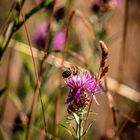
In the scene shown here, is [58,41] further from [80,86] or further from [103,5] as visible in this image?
[80,86]

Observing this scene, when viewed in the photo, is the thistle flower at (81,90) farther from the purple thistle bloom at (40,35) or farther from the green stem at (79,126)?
the purple thistle bloom at (40,35)

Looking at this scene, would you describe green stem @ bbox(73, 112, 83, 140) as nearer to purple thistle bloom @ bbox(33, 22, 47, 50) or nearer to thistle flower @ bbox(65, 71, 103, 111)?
thistle flower @ bbox(65, 71, 103, 111)

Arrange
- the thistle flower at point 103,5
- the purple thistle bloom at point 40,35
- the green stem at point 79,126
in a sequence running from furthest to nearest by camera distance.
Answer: the purple thistle bloom at point 40,35 < the thistle flower at point 103,5 < the green stem at point 79,126

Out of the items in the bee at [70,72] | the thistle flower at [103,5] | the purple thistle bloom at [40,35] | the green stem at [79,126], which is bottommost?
the green stem at [79,126]

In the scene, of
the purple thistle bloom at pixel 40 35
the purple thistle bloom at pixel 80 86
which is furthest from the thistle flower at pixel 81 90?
the purple thistle bloom at pixel 40 35

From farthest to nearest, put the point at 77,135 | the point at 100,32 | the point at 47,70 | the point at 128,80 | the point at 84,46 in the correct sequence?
the point at 128,80
the point at 84,46
the point at 100,32
the point at 47,70
the point at 77,135

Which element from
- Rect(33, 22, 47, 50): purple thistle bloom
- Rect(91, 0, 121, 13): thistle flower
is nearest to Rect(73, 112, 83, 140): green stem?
Rect(91, 0, 121, 13): thistle flower

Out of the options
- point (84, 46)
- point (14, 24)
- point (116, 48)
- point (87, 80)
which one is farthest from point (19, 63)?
point (87, 80)

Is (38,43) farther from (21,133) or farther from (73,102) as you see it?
(73,102)

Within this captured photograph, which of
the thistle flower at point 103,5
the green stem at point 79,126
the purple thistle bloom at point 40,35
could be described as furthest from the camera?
the purple thistle bloom at point 40,35
